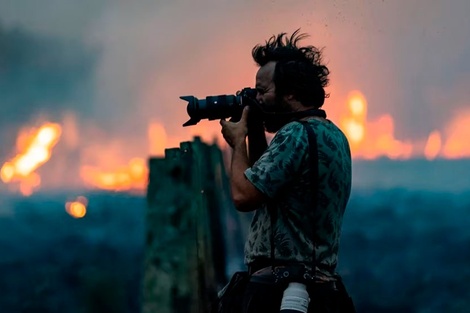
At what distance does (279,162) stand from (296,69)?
420 mm

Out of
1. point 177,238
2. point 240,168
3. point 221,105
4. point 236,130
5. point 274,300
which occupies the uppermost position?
point 221,105

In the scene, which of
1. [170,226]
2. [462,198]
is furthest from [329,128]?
[462,198]

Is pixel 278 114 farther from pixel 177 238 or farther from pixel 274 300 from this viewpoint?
pixel 177 238

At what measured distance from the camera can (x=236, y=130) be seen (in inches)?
143

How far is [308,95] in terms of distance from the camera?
144 inches

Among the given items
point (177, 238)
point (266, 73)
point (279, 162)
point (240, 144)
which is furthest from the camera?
point (177, 238)

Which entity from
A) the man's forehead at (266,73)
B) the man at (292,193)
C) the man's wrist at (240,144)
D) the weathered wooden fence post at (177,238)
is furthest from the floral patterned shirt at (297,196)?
the weathered wooden fence post at (177,238)

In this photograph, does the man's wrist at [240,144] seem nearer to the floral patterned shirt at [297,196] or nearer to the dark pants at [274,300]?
the floral patterned shirt at [297,196]

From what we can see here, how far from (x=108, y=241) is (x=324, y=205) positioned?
537cm

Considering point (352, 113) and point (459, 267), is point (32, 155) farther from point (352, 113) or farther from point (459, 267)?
point (459, 267)

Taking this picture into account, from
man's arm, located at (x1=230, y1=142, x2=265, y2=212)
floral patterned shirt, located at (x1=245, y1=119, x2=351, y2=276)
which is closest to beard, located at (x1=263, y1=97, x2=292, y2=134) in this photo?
floral patterned shirt, located at (x1=245, y1=119, x2=351, y2=276)

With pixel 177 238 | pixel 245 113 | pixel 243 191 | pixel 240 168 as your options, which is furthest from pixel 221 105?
pixel 177 238

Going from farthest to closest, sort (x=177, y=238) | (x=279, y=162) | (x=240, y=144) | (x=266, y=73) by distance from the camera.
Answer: (x=177, y=238) → (x=266, y=73) → (x=240, y=144) → (x=279, y=162)

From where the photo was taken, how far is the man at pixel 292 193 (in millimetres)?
3432
